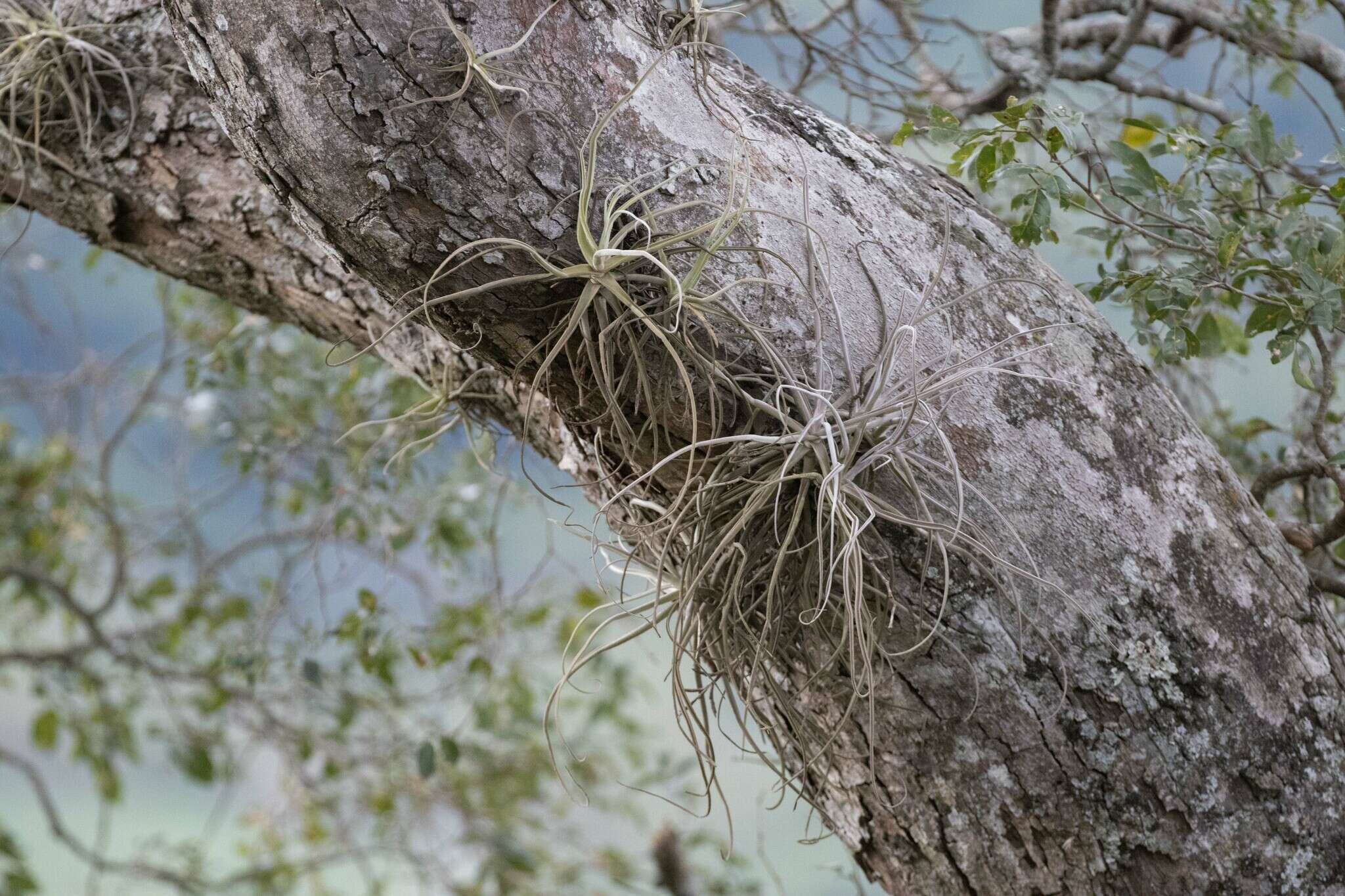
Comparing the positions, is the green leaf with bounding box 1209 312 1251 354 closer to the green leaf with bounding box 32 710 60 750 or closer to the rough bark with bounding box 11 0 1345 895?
the rough bark with bounding box 11 0 1345 895

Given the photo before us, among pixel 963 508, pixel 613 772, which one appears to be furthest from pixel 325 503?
pixel 963 508

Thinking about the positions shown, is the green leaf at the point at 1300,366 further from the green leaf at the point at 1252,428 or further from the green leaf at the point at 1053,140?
the green leaf at the point at 1252,428

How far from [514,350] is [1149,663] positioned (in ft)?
1.76

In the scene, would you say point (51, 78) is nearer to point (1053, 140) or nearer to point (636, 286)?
point (636, 286)

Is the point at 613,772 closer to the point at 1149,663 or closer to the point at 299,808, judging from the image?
the point at 299,808

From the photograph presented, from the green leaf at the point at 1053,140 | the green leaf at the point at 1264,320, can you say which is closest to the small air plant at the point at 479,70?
the green leaf at the point at 1053,140

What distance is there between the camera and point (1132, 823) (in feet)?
2.68

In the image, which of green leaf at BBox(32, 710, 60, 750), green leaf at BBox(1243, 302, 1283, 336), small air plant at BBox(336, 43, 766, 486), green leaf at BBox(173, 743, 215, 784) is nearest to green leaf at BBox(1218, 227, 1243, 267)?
green leaf at BBox(1243, 302, 1283, 336)

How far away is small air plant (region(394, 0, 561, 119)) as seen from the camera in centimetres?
67

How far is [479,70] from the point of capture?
0.67m

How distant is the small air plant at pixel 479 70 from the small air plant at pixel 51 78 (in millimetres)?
553

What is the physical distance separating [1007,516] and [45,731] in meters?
2.31

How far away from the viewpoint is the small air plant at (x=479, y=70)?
665mm

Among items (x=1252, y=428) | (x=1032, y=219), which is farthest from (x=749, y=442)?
(x=1252, y=428)
